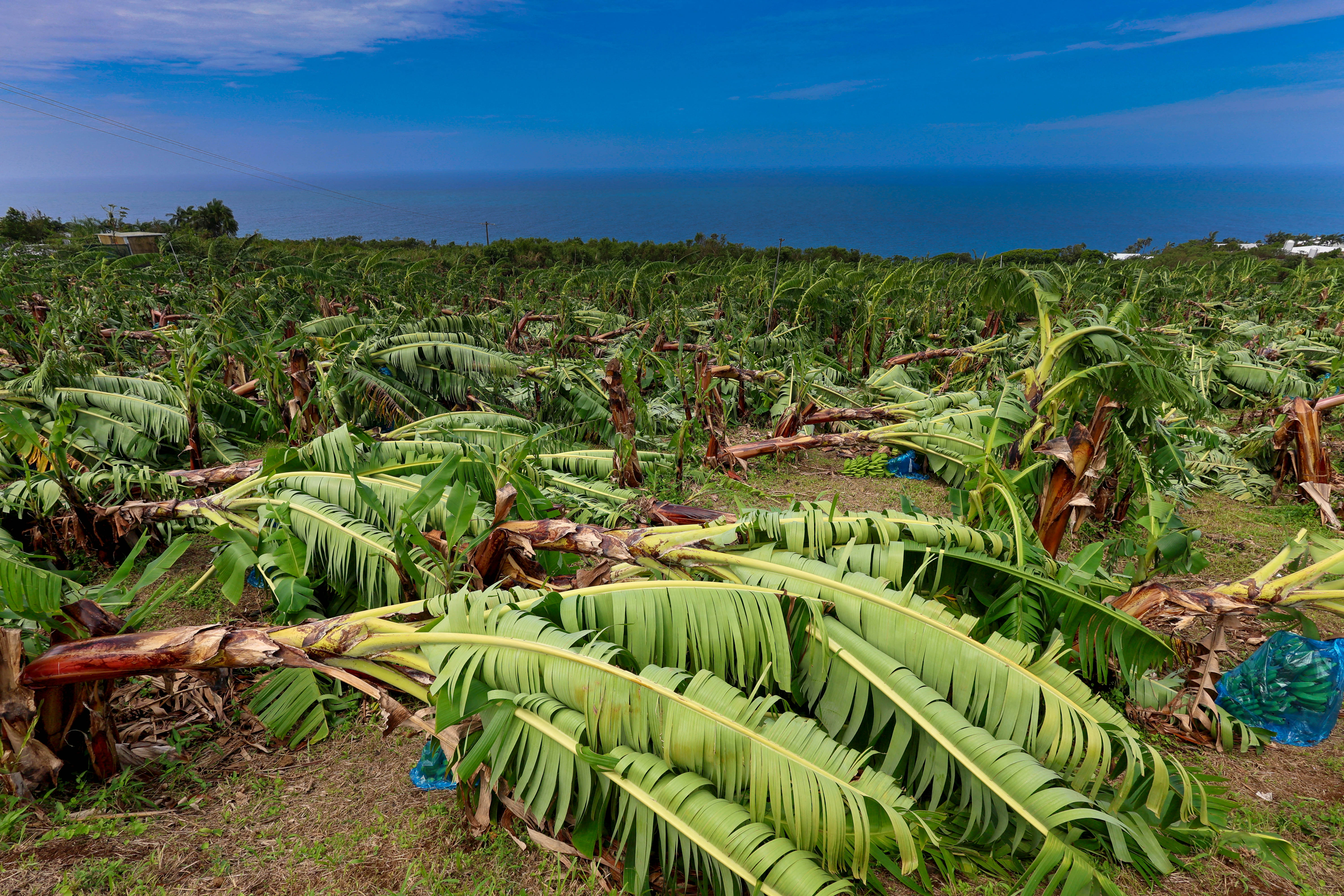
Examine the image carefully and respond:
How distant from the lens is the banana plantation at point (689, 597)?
204 cm

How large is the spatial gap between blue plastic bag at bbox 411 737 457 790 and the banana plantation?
109 millimetres

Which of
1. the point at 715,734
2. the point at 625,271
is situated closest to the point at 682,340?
the point at 625,271

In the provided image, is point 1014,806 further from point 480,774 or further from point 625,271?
point 625,271

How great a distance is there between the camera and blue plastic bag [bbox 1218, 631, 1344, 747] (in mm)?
2836

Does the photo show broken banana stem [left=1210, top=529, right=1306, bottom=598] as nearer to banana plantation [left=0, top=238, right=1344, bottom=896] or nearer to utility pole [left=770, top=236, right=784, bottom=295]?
banana plantation [left=0, top=238, right=1344, bottom=896]

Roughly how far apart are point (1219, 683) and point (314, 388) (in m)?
7.38

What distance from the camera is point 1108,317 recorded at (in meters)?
5.04

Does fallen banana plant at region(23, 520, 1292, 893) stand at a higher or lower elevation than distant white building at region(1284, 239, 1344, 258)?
lower

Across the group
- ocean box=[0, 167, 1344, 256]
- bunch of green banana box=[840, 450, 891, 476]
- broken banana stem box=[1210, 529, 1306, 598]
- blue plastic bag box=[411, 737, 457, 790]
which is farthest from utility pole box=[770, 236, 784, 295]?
ocean box=[0, 167, 1344, 256]

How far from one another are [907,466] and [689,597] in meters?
5.22

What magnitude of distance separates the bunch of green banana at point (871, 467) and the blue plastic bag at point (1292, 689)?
4060 mm

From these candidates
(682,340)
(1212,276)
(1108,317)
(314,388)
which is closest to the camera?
(1108,317)

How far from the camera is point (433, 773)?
8.58 ft

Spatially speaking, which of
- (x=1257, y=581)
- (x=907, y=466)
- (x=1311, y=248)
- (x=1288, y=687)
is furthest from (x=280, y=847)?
Result: (x=1311, y=248)
